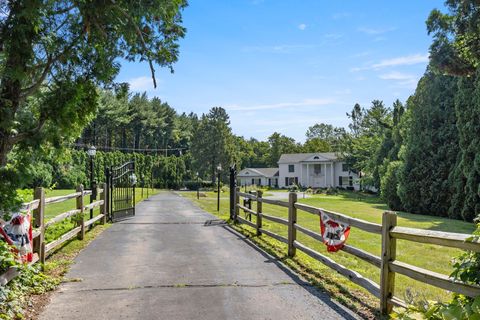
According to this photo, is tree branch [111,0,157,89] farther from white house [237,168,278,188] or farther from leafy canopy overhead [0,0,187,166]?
white house [237,168,278,188]

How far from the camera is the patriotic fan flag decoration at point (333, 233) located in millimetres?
6242

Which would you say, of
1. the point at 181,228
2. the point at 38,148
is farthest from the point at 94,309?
the point at 181,228

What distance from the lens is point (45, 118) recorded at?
474 cm

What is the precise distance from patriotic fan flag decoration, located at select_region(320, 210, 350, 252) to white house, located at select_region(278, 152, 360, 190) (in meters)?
63.1

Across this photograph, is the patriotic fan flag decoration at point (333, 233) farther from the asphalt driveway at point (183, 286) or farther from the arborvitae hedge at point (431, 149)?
the arborvitae hedge at point (431, 149)

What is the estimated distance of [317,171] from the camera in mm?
73125

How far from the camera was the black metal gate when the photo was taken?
47.5ft

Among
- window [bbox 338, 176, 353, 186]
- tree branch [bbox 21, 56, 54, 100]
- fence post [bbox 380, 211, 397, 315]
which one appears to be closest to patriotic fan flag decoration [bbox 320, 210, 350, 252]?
fence post [bbox 380, 211, 397, 315]

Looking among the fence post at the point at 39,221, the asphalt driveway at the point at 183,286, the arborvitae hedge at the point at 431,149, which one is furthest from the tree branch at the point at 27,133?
the arborvitae hedge at the point at 431,149

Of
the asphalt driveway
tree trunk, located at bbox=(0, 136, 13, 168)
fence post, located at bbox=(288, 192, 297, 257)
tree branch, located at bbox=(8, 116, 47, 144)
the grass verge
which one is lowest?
the asphalt driveway

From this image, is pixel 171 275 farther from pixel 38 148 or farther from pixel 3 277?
pixel 38 148

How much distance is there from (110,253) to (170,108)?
7872cm

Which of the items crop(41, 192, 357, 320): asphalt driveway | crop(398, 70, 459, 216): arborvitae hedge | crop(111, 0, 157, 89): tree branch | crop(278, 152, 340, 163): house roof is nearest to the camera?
crop(111, 0, 157, 89): tree branch

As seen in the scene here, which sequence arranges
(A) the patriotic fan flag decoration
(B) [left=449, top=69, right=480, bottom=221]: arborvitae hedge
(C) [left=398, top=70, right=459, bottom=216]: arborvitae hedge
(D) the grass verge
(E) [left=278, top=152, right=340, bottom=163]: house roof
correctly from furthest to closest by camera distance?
(E) [left=278, top=152, right=340, bottom=163]: house roof, (C) [left=398, top=70, right=459, bottom=216]: arborvitae hedge, (B) [left=449, top=69, right=480, bottom=221]: arborvitae hedge, (A) the patriotic fan flag decoration, (D) the grass verge
